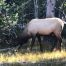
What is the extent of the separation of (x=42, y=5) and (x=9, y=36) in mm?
4222

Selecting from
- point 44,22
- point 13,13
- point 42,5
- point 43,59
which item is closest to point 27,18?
point 42,5

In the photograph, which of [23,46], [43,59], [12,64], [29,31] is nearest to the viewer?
[12,64]

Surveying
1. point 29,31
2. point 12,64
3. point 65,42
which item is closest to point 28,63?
point 12,64

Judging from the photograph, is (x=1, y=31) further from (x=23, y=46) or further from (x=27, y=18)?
(x=27, y=18)

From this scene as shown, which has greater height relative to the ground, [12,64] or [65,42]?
[12,64]

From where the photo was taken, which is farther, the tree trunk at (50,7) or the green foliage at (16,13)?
the tree trunk at (50,7)

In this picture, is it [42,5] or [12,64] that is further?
[42,5]

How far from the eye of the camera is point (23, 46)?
61.2ft

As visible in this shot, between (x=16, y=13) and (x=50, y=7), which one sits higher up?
(x=50, y=7)

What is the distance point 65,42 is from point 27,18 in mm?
3508

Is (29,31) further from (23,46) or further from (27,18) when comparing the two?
(27,18)

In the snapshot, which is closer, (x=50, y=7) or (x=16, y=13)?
(x=50, y=7)

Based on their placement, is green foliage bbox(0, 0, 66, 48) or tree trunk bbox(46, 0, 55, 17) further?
tree trunk bbox(46, 0, 55, 17)

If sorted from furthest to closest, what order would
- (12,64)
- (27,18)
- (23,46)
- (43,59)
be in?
(27,18) → (23,46) → (43,59) → (12,64)
